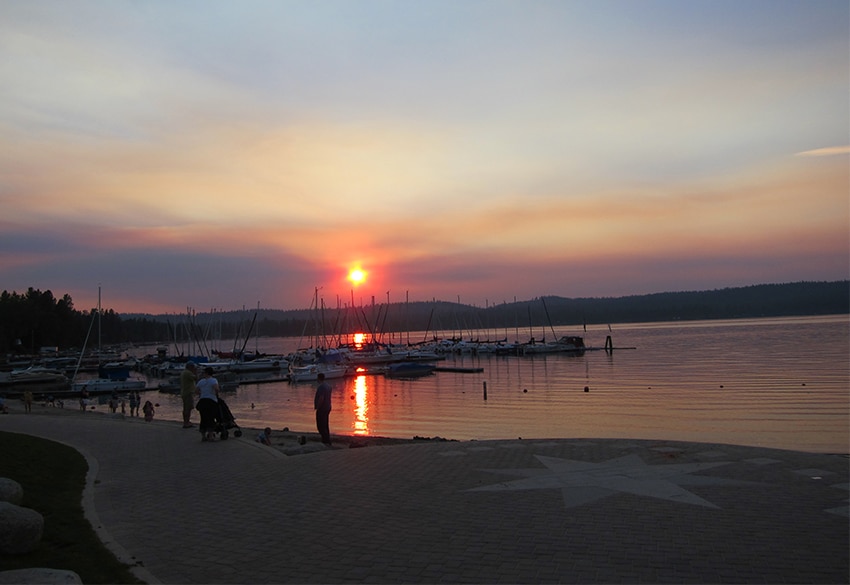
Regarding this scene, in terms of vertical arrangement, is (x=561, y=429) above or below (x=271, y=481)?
below

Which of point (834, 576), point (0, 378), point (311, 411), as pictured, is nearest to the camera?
point (834, 576)

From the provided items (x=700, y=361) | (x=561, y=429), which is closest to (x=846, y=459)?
(x=561, y=429)

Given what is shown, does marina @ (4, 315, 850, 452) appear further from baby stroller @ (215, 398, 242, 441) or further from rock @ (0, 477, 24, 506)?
rock @ (0, 477, 24, 506)

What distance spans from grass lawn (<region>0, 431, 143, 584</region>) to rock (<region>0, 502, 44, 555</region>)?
8cm

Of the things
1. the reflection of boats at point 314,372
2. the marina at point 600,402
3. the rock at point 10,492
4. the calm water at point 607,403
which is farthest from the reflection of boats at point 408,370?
the rock at point 10,492

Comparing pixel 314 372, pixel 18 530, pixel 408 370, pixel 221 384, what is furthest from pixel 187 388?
pixel 408 370

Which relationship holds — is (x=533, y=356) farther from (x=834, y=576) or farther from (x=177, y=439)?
(x=834, y=576)

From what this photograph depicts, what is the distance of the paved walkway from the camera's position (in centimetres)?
711

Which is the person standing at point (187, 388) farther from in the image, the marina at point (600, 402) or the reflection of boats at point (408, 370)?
the reflection of boats at point (408, 370)

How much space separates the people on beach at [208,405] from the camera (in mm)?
16578

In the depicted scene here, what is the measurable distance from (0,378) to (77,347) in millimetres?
87620

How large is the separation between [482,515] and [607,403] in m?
35.7

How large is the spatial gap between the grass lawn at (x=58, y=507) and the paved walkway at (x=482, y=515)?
271mm

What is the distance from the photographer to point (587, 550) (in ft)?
24.9
